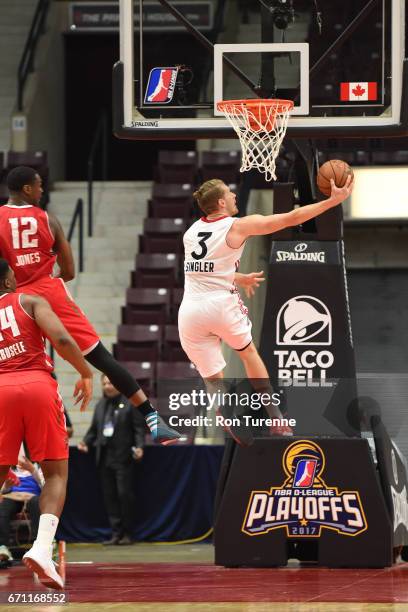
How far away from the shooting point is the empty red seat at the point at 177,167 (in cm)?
2019

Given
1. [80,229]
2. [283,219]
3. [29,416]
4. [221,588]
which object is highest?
[283,219]

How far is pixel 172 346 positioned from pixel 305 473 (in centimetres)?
684

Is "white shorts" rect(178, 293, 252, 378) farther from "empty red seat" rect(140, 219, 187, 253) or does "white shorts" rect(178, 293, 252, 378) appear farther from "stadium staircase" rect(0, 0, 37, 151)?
"stadium staircase" rect(0, 0, 37, 151)

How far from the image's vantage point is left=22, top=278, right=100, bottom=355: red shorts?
333 inches

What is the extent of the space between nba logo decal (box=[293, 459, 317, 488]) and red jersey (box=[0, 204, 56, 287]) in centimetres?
309

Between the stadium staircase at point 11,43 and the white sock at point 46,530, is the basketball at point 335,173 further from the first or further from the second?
the stadium staircase at point 11,43

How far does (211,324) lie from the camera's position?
364 inches

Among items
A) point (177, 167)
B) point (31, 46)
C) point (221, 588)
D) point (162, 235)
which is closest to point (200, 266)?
point (221, 588)

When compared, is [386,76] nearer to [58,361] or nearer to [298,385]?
[298,385]

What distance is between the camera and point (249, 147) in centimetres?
984

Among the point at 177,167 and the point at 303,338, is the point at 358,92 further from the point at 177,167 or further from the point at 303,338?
the point at 177,167

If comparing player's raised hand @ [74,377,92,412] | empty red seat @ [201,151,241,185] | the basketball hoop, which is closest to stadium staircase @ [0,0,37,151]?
empty red seat @ [201,151,241,185]

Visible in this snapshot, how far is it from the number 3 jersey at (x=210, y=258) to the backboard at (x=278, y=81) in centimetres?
82

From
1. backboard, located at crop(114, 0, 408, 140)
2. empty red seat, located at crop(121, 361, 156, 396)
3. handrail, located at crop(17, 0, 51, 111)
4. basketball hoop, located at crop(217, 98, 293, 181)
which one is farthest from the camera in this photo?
handrail, located at crop(17, 0, 51, 111)
